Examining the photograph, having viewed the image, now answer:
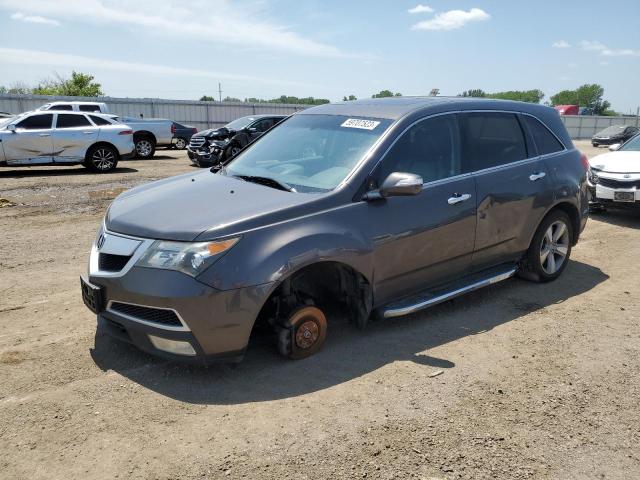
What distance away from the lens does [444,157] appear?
4547 millimetres

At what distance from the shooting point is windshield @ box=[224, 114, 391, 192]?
163 inches

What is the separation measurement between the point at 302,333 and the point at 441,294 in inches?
50.7

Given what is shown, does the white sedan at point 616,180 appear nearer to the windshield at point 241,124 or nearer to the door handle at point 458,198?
the door handle at point 458,198

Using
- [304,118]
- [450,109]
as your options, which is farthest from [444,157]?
[304,118]

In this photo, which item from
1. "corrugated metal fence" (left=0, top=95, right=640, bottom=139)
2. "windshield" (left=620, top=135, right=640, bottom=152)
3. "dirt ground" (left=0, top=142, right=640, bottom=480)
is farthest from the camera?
"corrugated metal fence" (left=0, top=95, right=640, bottom=139)

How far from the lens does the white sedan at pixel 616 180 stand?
8.23 m

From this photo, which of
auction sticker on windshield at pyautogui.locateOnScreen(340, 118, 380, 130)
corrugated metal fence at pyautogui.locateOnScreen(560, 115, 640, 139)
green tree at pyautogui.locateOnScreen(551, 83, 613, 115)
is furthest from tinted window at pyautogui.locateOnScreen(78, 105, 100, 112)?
green tree at pyautogui.locateOnScreen(551, 83, 613, 115)

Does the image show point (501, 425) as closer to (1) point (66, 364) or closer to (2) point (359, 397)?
(2) point (359, 397)

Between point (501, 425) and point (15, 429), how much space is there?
2.73 meters

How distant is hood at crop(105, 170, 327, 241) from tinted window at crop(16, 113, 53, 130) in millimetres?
11523

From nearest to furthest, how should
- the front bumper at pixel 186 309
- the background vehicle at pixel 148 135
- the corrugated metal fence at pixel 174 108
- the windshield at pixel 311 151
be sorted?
the front bumper at pixel 186 309 → the windshield at pixel 311 151 → the background vehicle at pixel 148 135 → the corrugated metal fence at pixel 174 108

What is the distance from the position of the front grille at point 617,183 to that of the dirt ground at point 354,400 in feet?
12.2

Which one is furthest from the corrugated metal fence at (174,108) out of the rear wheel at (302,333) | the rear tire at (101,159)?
the rear wheel at (302,333)

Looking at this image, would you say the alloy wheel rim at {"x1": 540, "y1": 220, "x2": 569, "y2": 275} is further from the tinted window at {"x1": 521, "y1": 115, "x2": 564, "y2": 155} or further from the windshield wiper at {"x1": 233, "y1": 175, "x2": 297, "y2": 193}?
the windshield wiper at {"x1": 233, "y1": 175, "x2": 297, "y2": 193}
